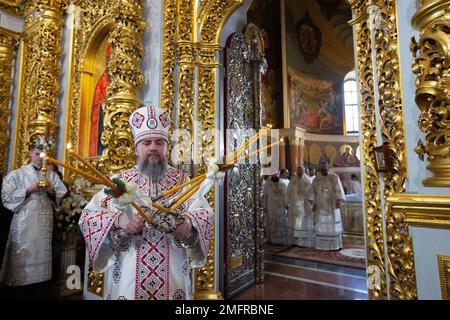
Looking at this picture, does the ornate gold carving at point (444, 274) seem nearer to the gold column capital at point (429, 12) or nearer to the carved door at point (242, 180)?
the gold column capital at point (429, 12)

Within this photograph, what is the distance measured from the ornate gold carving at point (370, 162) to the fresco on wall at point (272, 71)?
28.7ft

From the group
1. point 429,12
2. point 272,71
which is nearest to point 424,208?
point 429,12

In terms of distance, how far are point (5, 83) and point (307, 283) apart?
20.4ft

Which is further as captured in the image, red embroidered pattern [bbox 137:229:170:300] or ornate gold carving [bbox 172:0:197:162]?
ornate gold carving [bbox 172:0:197:162]

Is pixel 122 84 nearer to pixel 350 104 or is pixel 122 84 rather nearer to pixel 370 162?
pixel 370 162

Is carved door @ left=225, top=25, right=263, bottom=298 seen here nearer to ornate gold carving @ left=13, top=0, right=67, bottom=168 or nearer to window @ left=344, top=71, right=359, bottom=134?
ornate gold carving @ left=13, top=0, right=67, bottom=168

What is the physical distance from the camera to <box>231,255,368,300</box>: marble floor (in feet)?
12.1

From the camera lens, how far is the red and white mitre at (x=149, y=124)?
179 cm

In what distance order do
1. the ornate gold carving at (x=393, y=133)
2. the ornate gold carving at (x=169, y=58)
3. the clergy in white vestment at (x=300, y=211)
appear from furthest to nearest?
the clergy in white vestment at (x=300, y=211) → the ornate gold carving at (x=169, y=58) → the ornate gold carving at (x=393, y=133)

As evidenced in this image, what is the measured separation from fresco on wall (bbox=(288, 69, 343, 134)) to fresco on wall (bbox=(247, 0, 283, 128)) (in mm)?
630

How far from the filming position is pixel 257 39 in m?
4.59

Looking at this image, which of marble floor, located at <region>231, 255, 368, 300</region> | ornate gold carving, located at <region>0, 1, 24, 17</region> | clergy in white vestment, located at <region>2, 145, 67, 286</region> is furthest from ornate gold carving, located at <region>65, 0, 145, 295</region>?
ornate gold carving, located at <region>0, 1, 24, 17</region>

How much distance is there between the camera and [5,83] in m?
5.02

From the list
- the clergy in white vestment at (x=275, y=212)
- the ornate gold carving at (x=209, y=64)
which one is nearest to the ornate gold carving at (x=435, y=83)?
the ornate gold carving at (x=209, y=64)
